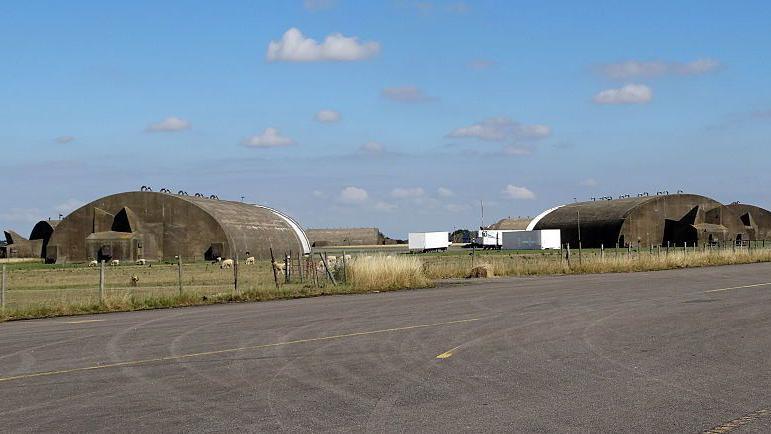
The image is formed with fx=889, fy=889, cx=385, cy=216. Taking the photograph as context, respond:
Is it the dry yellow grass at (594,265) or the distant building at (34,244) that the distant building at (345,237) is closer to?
the distant building at (34,244)

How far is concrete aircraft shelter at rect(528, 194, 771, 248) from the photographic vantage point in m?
92.0

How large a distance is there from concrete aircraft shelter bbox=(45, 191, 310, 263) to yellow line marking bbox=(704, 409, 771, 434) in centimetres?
6386

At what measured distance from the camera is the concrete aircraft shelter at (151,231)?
2805 inches

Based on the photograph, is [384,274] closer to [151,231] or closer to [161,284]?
[161,284]

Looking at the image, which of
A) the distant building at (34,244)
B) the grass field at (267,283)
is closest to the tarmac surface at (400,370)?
the grass field at (267,283)

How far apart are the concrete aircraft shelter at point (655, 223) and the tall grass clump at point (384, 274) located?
5756 cm

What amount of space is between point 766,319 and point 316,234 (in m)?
126

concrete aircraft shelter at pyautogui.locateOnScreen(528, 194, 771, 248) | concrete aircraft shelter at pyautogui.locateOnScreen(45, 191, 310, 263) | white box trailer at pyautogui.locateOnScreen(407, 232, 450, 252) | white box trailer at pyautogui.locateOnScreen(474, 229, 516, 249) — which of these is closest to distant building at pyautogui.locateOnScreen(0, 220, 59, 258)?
concrete aircraft shelter at pyautogui.locateOnScreen(45, 191, 310, 263)

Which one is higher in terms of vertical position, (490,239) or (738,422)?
(490,239)

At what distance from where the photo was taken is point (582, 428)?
28.6ft

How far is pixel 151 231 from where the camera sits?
72.8 meters

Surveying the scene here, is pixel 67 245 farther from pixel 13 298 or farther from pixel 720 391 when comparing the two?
pixel 720 391

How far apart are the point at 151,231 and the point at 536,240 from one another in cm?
4166

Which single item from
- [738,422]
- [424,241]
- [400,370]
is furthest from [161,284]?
[424,241]
